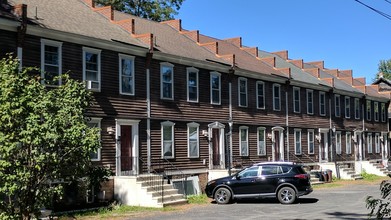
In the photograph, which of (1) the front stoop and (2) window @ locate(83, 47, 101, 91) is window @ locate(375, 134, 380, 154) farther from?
(2) window @ locate(83, 47, 101, 91)

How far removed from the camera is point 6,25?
18219mm

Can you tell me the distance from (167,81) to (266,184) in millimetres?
7583

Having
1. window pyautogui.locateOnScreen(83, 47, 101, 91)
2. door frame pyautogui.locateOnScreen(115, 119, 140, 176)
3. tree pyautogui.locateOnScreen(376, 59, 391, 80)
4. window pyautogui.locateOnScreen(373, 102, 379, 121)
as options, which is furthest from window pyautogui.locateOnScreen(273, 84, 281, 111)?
tree pyautogui.locateOnScreen(376, 59, 391, 80)

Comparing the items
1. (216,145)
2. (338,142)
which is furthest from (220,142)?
(338,142)

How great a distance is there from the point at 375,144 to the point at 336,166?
13122 millimetres

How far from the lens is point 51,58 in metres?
20.0

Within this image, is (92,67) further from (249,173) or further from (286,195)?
(286,195)

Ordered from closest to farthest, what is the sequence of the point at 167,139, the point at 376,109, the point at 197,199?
the point at 197,199 → the point at 167,139 → the point at 376,109

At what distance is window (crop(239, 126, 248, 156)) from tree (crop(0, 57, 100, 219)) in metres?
21.1

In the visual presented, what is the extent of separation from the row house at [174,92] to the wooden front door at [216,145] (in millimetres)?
62

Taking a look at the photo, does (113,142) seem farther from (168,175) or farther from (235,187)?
(235,187)

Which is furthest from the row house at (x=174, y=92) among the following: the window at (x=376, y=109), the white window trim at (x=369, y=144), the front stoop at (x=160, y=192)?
the window at (x=376, y=109)

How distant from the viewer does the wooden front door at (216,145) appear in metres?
28.5

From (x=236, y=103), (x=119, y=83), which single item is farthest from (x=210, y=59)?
(x=119, y=83)
